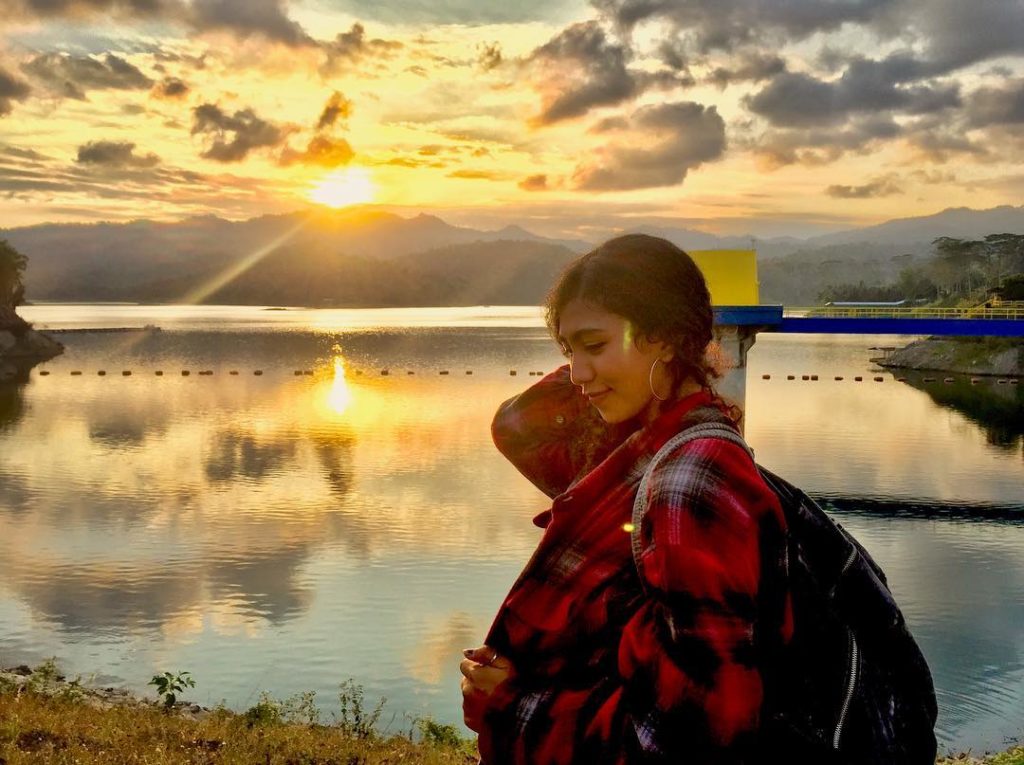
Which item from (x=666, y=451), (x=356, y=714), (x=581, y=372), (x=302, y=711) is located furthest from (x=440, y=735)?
(x=666, y=451)

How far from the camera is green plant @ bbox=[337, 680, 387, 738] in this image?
13.0 metres

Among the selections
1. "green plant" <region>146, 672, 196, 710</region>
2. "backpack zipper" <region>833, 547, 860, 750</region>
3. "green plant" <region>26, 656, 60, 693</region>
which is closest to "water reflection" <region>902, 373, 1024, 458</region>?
"green plant" <region>146, 672, 196, 710</region>

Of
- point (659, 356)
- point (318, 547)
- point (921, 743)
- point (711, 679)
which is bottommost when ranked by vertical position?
point (318, 547)

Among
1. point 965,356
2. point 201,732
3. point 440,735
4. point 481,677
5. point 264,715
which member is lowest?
point 440,735

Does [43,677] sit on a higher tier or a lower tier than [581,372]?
lower

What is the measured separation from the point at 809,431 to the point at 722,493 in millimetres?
48560

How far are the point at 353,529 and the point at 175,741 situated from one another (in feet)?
54.8

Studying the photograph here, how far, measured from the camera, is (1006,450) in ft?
142

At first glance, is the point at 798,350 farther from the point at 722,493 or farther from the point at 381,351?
the point at 722,493

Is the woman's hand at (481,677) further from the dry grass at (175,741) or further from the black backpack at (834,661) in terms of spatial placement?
the dry grass at (175,741)

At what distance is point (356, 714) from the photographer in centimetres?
1299

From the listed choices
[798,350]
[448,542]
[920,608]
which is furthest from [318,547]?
[798,350]

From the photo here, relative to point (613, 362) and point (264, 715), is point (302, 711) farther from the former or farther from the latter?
point (613, 362)

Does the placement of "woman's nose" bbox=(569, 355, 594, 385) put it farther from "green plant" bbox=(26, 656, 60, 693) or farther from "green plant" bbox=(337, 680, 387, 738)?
"green plant" bbox=(26, 656, 60, 693)
